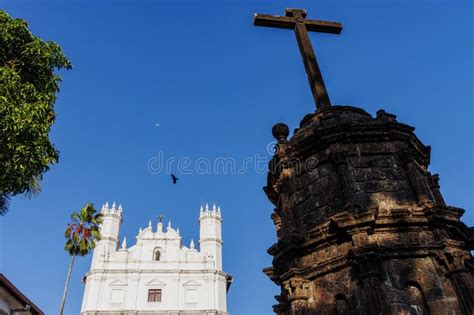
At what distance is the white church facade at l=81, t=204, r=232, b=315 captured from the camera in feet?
119

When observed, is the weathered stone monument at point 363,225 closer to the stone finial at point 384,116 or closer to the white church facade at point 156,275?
the stone finial at point 384,116

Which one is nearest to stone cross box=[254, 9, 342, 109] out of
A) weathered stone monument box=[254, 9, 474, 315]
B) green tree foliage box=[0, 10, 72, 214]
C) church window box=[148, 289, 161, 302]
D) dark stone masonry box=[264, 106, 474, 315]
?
weathered stone monument box=[254, 9, 474, 315]

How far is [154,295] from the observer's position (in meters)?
37.7

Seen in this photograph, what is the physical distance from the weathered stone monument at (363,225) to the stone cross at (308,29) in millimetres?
880

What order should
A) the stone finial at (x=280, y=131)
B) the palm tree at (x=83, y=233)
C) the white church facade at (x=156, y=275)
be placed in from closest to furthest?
the stone finial at (x=280, y=131) < the palm tree at (x=83, y=233) < the white church facade at (x=156, y=275)

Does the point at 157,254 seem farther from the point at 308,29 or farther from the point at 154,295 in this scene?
the point at 308,29

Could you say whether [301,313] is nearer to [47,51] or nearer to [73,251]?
[47,51]

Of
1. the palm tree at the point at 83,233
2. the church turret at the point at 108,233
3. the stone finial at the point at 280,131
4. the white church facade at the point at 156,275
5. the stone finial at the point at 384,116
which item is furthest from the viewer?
the church turret at the point at 108,233

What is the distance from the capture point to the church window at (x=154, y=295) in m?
37.2

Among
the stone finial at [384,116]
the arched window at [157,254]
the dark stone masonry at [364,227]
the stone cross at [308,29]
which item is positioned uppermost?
the arched window at [157,254]

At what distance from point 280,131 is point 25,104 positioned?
5984 mm

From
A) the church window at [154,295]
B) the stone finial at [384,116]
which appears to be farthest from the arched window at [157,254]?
the stone finial at [384,116]

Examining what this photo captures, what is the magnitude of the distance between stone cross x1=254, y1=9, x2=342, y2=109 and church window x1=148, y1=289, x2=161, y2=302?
34002 mm

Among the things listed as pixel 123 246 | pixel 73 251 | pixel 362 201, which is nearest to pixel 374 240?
pixel 362 201
